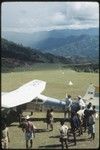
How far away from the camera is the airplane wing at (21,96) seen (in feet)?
71.2

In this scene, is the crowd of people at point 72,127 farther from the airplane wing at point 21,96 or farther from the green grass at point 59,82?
the green grass at point 59,82

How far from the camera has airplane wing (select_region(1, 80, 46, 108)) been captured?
21.7 m

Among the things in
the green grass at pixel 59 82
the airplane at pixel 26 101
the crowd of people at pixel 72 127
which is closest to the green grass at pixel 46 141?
the crowd of people at pixel 72 127

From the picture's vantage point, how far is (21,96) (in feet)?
77.3

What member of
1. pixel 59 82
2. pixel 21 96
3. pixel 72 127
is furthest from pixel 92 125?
pixel 59 82

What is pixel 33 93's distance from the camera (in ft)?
79.9

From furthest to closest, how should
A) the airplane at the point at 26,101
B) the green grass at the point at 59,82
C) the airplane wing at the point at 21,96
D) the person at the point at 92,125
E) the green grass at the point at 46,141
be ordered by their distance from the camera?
the green grass at the point at 59,82, the airplane at the point at 26,101, the airplane wing at the point at 21,96, the person at the point at 92,125, the green grass at the point at 46,141

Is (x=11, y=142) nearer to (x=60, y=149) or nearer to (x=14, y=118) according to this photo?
(x=60, y=149)

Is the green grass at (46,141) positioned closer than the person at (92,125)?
Yes

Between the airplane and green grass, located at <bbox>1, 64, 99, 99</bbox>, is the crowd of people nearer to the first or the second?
the airplane

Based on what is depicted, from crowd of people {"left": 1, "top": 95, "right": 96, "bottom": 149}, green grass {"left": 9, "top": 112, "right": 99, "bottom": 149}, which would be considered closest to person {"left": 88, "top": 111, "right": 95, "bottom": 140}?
crowd of people {"left": 1, "top": 95, "right": 96, "bottom": 149}

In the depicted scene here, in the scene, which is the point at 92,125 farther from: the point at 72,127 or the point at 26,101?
the point at 26,101

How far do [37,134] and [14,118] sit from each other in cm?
326

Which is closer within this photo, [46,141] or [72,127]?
[72,127]
